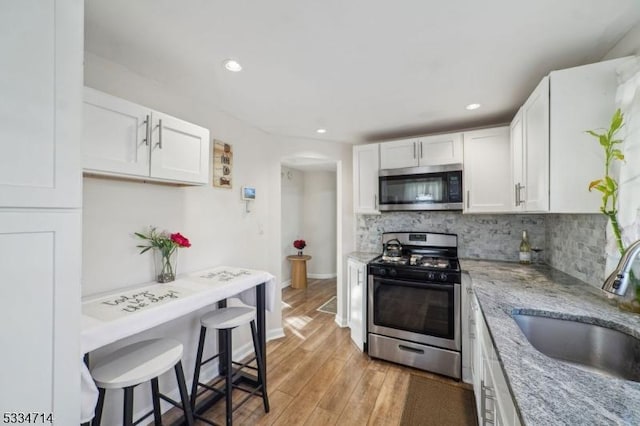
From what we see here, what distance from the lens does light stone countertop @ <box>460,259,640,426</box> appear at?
63 centimetres

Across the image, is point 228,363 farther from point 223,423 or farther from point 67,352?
point 67,352

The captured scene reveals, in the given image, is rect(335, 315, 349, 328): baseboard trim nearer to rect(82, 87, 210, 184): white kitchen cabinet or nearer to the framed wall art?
the framed wall art

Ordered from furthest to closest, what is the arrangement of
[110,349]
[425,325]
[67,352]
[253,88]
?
[425,325]
[253,88]
[110,349]
[67,352]

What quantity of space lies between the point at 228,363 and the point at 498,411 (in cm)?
144

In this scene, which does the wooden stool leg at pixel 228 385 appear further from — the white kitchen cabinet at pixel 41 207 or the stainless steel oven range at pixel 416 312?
the stainless steel oven range at pixel 416 312

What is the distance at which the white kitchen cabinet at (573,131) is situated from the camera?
4.33 feet

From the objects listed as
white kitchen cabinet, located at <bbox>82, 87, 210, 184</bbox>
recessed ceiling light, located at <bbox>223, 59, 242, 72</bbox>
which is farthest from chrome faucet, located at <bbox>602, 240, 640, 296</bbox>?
white kitchen cabinet, located at <bbox>82, 87, 210, 184</bbox>

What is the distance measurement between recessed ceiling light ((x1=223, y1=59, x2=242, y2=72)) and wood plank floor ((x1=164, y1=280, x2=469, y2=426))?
2.36 metres

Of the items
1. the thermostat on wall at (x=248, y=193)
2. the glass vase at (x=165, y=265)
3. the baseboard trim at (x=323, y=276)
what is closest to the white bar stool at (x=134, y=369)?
the glass vase at (x=165, y=265)

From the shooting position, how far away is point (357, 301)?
9.14 ft

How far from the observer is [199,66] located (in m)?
1.63

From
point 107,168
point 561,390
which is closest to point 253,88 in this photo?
point 107,168

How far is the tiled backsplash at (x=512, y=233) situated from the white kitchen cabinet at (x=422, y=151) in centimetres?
62

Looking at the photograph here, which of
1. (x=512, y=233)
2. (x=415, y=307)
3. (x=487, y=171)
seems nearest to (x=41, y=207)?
(x=415, y=307)
